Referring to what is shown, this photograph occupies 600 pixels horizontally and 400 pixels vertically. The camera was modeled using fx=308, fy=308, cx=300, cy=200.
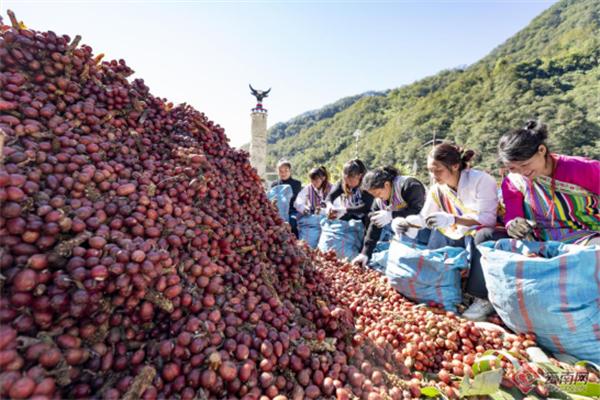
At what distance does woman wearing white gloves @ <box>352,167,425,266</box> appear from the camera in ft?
9.25

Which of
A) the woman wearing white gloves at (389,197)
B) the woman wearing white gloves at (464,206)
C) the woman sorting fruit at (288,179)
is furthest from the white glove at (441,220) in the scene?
the woman sorting fruit at (288,179)

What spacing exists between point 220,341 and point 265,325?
0.67 ft

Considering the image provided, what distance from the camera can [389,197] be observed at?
2.94m

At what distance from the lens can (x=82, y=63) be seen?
1464mm

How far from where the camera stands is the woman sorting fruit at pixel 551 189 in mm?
1729

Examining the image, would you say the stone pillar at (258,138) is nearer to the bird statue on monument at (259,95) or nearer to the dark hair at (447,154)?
the bird statue on monument at (259,95)

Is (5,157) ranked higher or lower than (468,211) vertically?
higher

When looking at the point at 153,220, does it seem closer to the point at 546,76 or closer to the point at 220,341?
the point at 220,341

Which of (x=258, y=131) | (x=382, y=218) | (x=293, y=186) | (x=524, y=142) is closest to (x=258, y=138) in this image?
(x=258, y=131)

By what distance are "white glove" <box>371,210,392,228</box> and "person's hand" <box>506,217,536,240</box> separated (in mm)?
1060

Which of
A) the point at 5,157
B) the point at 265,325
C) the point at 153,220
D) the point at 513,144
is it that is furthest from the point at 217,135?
the point at 513,144

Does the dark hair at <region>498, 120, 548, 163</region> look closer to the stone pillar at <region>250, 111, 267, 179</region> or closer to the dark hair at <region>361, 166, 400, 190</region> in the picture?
the dark hair at <region>361, 166, 400, 190</region>

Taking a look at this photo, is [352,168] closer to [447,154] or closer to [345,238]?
[345,238]

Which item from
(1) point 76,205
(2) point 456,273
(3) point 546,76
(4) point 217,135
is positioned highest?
(3) point 546,76
